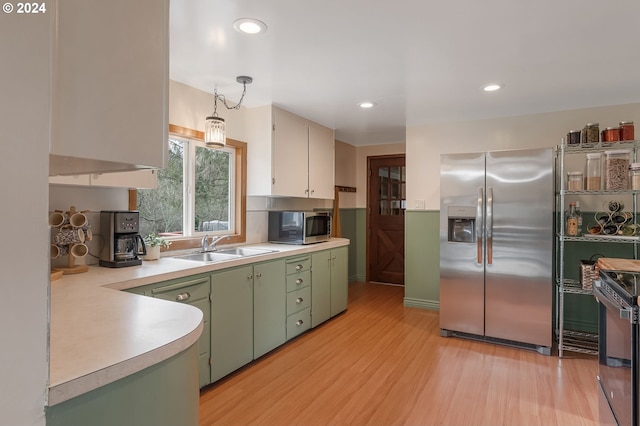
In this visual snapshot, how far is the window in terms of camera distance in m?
2.87

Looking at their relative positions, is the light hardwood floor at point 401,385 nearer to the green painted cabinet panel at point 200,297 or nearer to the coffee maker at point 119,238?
the green painted cabinet panel at point 200,297

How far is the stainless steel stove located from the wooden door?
3509mm

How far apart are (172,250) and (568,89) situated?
141 inches

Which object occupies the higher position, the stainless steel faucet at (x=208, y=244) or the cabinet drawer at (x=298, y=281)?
the stainless steel faucet at (x=208, y=244)

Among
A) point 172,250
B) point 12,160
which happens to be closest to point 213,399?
point 172,250

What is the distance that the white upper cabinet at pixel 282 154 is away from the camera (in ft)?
11.3

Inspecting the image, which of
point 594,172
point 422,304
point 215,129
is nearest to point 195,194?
point 215,129

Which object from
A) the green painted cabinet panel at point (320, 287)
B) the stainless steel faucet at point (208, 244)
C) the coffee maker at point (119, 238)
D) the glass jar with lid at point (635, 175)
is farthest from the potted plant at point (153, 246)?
the glass jar with lid at point (635, 175)

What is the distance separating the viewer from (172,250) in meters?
2.86

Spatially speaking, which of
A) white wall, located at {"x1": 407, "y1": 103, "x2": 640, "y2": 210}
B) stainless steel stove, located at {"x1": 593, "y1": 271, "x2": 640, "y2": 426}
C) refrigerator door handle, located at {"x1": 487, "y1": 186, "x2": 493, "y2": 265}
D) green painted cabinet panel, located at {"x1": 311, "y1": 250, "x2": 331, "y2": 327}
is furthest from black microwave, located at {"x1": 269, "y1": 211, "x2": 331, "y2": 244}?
stainless steel stove, located at {"x1": 593, "y1": 271, "x2": 640, "y2": 426}

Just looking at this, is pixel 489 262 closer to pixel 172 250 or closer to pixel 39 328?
pixel 172 250

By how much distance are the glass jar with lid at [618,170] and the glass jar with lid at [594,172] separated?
0.09 metres

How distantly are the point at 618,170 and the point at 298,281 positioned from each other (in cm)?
278

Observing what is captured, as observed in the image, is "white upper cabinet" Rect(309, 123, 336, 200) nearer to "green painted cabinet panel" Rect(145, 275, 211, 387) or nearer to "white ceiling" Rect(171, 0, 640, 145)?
"white ceiling" Rect(171, 0, 640, 145)
